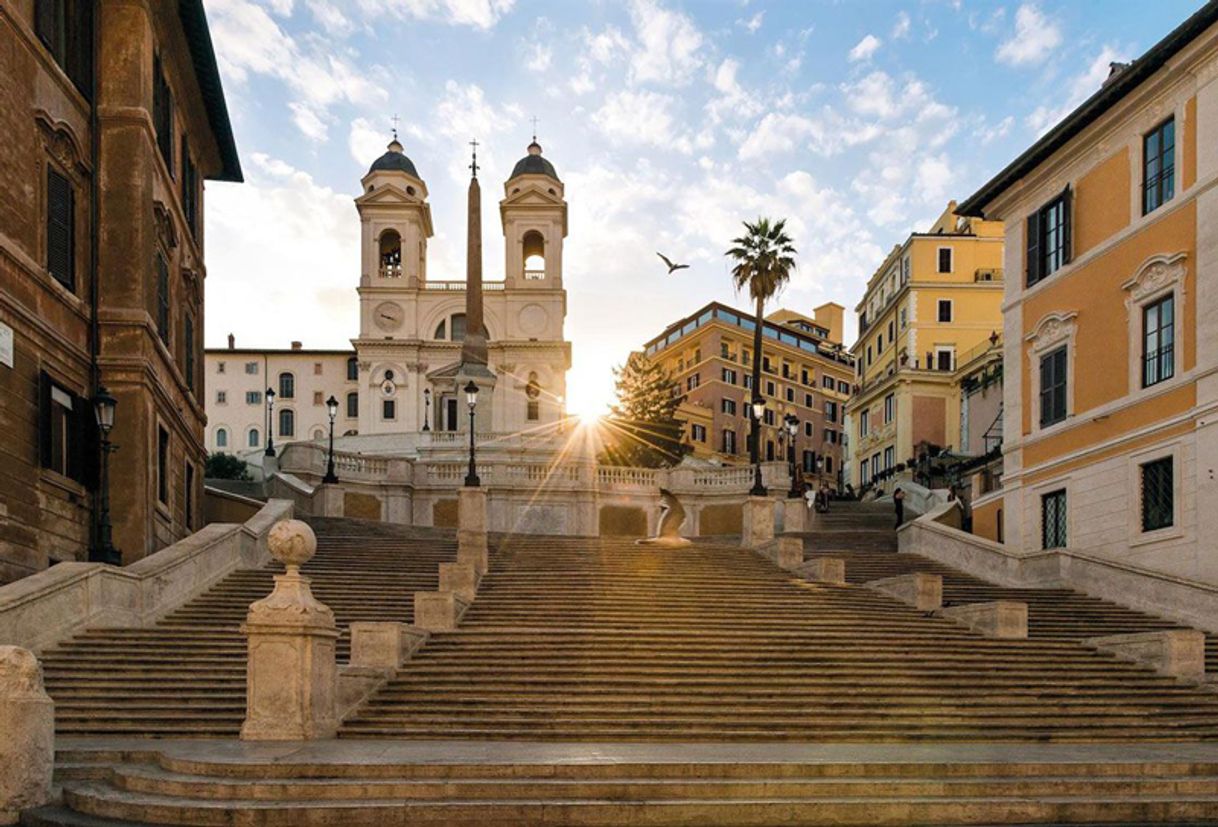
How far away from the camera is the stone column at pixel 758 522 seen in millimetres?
27766

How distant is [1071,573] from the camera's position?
2278cm

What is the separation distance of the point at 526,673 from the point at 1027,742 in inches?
267

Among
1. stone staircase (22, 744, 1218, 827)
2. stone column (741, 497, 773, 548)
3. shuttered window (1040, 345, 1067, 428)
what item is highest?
shuttered window (1040, 345, 1067, 428)

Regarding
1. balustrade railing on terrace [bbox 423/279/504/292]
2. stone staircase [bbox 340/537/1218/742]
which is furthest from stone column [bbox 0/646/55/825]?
balustrade railing on terrace [bbox 423/279/504/292]

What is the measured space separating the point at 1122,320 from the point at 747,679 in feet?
48.3

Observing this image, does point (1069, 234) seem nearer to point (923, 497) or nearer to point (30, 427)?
point (923, 497)

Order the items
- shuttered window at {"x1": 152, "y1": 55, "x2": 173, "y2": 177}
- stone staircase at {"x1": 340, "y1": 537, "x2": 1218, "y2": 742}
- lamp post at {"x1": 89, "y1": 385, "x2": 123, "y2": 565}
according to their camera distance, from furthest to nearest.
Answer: shuttered window at {"x1": 152, "y1": 55, "x2": 173, "y2": 177} → lamp post at {"x1": 89, "y1": 385, "x2": 123, "y2": 565} → stone staircase at {"x1": 340, "y1": 537, "x2": 1218, "y2": 742}

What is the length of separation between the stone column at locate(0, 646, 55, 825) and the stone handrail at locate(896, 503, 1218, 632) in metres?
19.1

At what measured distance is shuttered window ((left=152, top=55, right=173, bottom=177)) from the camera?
74.3ft

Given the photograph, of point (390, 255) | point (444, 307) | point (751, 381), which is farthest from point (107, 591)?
point (751, 381)

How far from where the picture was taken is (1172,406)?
70.9 feet

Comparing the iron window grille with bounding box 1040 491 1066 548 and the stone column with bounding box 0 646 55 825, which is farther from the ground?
the iron window grille with bounding box 1040 491 1066 548

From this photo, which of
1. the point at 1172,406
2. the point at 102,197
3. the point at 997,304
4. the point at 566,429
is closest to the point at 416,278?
the point at 566,429

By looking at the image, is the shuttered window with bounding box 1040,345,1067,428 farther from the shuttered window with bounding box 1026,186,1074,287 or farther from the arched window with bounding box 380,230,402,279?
the arched window with bounding box 380,230,402,279
